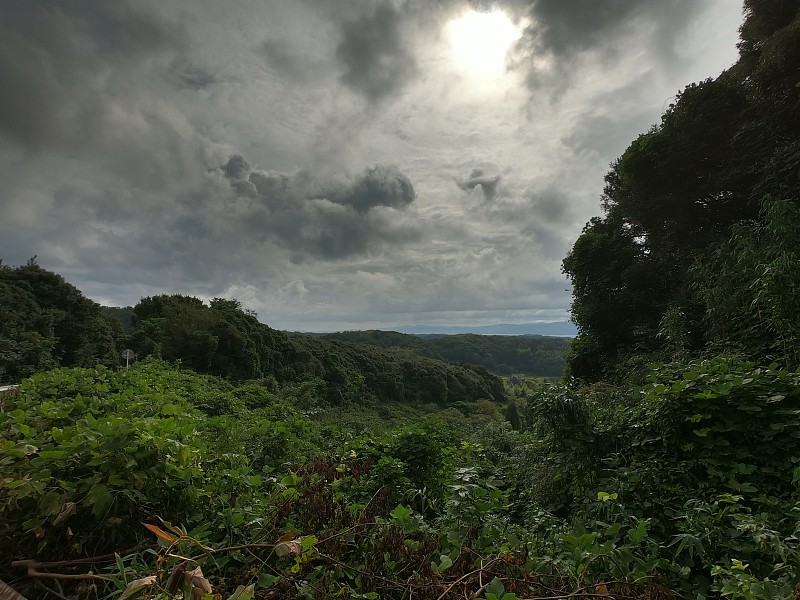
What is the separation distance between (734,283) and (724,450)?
14.7 feet

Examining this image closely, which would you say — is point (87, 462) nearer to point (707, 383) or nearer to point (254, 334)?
point (707, 383)

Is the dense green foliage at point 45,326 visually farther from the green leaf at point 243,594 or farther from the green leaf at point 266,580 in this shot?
the green leaf at point 243,594

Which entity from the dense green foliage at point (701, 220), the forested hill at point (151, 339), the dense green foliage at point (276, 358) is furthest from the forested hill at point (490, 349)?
the dense green foliage at point (701, 220)

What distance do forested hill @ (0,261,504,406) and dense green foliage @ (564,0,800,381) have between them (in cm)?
922

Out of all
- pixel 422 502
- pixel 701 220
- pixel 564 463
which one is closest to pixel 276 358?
pixel 701 220

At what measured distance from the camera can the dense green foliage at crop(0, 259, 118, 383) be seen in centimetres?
1980

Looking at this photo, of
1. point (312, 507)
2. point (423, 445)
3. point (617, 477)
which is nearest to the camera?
point (312, 507)

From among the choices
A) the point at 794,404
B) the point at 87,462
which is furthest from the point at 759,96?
the point at 87,462

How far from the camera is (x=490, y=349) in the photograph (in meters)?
97.8

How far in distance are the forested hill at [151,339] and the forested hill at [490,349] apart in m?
48.4

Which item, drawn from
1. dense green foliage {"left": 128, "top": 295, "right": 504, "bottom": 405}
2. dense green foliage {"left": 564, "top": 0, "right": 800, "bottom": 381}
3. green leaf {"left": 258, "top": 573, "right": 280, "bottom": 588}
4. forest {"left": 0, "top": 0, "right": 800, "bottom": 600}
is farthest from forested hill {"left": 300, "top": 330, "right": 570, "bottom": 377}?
green leaf {"left": 258, "top": 573, "right": 280, "bottom": 588}

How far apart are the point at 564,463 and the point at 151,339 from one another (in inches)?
1013

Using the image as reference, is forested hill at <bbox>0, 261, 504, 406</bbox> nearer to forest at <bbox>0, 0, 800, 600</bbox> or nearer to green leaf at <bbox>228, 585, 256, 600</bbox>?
forest at <bbox>0, 0, 800, 600</bbox>

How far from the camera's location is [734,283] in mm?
6629
